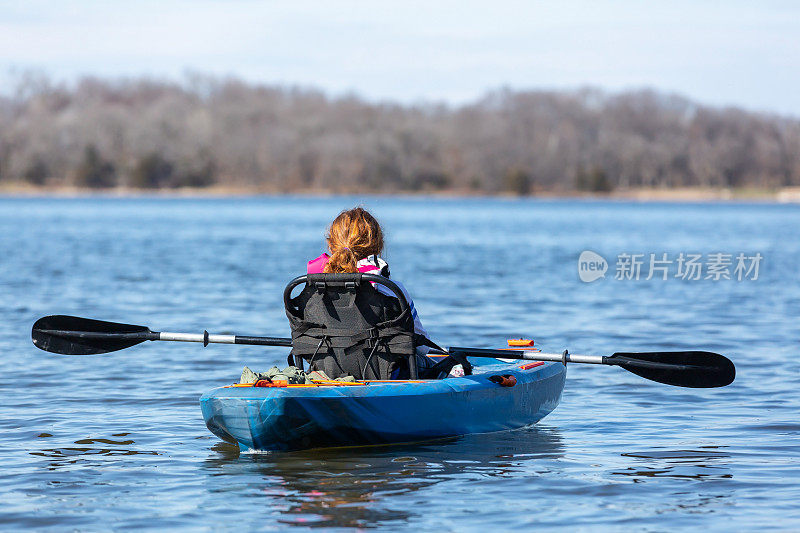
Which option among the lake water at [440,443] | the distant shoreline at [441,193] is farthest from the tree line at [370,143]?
the lake water at [440,443]

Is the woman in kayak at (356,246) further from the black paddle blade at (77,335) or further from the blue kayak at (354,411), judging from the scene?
the black paddle blade at (77,335)

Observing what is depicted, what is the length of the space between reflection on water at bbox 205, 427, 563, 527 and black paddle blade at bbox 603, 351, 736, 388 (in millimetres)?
801

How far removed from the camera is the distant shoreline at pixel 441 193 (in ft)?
357

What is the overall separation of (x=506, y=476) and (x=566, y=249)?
2932 cm

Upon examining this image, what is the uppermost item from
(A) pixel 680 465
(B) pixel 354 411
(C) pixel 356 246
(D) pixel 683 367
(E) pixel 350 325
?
(C) pixel 356 246

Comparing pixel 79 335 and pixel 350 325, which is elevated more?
pixel 350 325

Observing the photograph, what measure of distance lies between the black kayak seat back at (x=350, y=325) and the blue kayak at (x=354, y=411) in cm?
19

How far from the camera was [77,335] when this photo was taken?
9.09m

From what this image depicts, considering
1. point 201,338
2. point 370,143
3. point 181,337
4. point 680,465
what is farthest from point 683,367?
point 370,143

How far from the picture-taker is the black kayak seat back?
7.32m

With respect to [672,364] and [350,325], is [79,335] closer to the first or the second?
[350,325]

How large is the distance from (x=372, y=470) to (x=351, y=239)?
1519 millimetres

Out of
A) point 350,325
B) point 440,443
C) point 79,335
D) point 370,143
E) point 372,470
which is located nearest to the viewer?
point 372,470

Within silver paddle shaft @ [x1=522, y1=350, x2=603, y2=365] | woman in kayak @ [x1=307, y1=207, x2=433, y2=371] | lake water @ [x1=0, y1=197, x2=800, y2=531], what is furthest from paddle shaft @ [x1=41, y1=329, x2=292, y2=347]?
silver paddle shaft @ [x1=522, y1=350, x2=603, y2=365]
